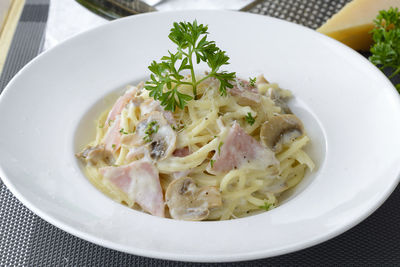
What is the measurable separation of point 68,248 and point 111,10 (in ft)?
8.80

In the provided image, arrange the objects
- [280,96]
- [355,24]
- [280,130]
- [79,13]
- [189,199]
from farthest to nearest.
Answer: [79,13], [355,24], [280,96], [280,130], [189,199]

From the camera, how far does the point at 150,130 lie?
2861 mm

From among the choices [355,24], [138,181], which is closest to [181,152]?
[138,181]

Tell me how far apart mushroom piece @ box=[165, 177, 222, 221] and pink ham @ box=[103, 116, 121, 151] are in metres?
0.57

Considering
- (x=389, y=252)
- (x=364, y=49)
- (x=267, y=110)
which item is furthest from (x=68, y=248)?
(x=364, y=49)

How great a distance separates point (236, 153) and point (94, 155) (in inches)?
35.3

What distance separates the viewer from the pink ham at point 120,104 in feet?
10.7

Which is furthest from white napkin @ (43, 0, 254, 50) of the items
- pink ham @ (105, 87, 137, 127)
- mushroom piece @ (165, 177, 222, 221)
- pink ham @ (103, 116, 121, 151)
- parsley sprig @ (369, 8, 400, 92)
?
mushroom piece @ (165, 177, 222, 221)

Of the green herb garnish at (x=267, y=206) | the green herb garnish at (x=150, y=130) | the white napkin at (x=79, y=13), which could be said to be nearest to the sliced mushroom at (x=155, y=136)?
the green herb garnish at (x=150, y=130)

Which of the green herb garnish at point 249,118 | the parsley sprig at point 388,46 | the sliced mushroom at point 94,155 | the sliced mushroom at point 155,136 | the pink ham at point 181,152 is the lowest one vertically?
the sliced mushroom at point 94,155

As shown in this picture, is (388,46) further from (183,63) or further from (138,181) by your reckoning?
(138,181)

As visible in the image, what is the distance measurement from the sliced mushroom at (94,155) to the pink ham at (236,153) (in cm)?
72

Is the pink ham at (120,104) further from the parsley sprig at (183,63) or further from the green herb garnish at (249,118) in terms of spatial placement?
the green herb garnish at (249,118)

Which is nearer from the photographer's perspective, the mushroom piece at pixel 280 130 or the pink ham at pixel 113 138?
the mushroom piece at pixel 280 130
